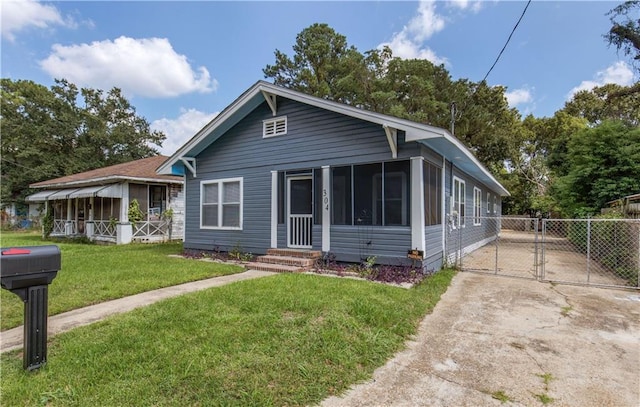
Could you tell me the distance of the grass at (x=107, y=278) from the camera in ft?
15.4

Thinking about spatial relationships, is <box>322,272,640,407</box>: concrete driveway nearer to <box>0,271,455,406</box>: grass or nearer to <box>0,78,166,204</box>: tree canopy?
<box>0,271,455,406</box>: grass

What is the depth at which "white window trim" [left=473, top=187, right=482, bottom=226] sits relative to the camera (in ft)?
44.2

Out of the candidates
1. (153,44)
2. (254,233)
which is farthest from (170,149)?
(254,233)

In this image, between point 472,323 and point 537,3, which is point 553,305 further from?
point 537,3

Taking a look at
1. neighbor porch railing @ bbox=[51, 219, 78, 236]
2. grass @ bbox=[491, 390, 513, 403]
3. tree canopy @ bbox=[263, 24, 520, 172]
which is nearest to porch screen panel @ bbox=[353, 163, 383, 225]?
grass @ bbox=[491, 390, 513, 403]

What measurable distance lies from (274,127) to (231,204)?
2636mm

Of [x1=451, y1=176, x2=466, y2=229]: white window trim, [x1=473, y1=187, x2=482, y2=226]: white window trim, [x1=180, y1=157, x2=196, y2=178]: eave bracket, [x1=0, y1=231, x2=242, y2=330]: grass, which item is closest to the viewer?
[x1=0, y1=231, x2=242, y2=330]: grass

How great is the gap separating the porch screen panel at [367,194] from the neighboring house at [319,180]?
0.02m

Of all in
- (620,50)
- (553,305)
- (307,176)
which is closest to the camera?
(553,305)

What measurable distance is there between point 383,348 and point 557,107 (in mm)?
35227

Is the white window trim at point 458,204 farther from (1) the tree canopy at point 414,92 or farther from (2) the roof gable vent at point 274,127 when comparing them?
(1) the tree canopy at point 414,92

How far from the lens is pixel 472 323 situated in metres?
4.38

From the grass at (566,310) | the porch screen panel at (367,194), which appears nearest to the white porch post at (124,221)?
the porch screen panel at (367,194)

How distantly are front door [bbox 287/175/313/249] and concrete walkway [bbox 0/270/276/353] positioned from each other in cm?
243
